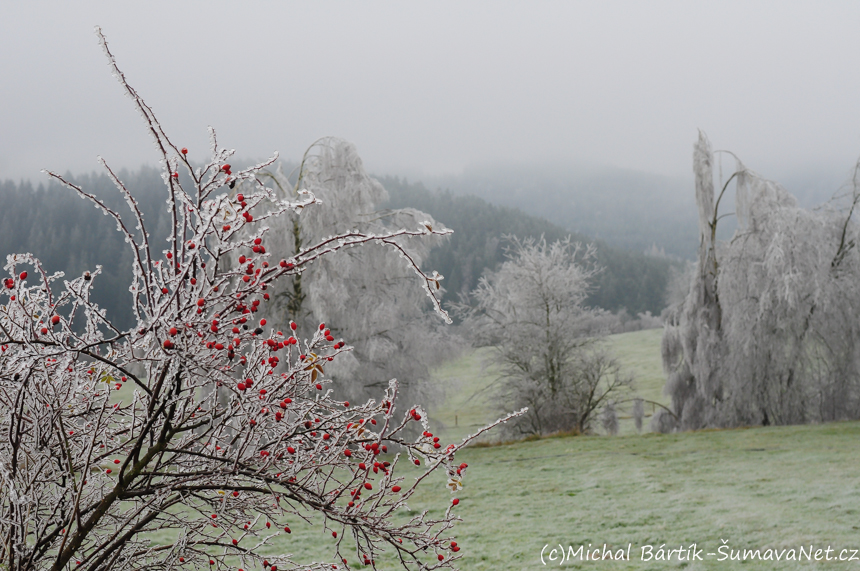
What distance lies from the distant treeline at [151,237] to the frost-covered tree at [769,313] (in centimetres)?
3484

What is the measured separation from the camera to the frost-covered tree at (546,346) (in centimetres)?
1454

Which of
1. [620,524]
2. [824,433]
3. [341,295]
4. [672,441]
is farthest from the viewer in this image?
[672,441]

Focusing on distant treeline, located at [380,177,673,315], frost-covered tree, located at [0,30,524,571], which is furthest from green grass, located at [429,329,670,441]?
distant treeline, located at [380,177,673,315]

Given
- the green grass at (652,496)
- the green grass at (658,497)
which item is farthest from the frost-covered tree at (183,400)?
the green grass at (652,496)

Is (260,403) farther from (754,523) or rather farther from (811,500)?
(811,500)

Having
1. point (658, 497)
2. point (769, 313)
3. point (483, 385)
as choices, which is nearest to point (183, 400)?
point (658, 497)

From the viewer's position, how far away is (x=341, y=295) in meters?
9.94

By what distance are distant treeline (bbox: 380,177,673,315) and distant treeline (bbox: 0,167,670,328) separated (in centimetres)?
11

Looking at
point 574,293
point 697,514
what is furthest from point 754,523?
point 574,293

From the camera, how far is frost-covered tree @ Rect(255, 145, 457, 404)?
1009cm

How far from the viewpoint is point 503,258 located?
66.0 m

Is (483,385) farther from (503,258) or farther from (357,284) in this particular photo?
(503,258)

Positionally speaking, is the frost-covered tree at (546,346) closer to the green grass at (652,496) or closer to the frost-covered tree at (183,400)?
the green grass at (652,496)

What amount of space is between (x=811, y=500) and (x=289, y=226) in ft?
28.5
